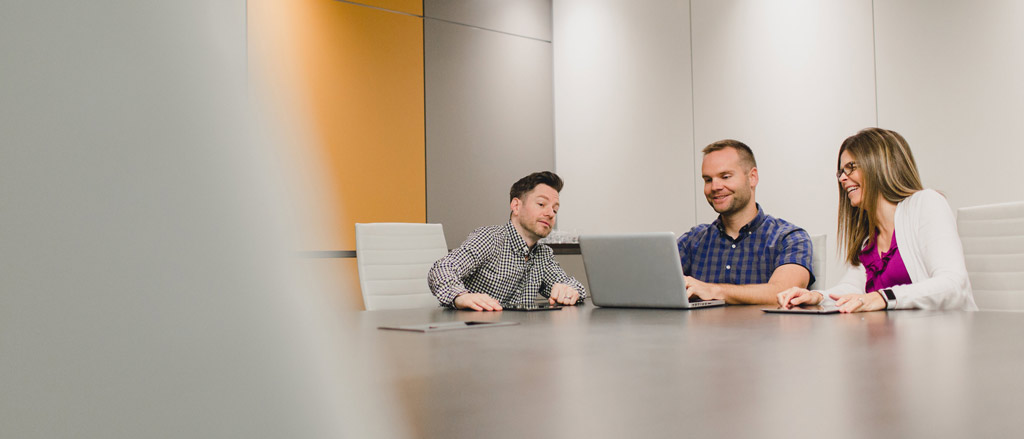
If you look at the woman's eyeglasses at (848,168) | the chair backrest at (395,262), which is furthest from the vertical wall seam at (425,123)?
the woman's eyeglasses at (848,168)

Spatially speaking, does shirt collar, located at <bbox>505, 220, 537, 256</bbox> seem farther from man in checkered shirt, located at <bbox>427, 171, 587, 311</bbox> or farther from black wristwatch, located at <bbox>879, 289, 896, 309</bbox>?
black wristwatch, located at <bbox>879, 289, 896, 309</bbox>

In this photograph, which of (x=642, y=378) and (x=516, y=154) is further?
(x=516, y=154)

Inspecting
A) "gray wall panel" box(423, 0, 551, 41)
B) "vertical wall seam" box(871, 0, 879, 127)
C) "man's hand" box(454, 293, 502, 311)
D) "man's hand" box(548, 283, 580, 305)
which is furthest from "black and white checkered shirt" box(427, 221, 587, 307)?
"gray wall panel" box(423, 0, 551, 41)

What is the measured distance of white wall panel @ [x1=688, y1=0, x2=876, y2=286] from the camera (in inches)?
156

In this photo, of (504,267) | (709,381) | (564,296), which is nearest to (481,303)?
(564,296)

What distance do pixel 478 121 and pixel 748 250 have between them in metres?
2.53

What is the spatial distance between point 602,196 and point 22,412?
198 inches

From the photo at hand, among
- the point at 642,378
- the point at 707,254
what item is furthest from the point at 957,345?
the point at 707,254

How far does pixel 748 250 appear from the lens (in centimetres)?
286

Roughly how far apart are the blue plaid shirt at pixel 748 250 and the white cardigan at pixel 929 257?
0.31 m

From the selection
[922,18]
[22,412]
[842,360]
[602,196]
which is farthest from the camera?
[602,196]

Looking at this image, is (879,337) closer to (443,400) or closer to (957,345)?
(957,345)

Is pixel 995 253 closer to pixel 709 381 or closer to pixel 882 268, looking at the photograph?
pixel 882 268

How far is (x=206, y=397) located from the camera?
139 mm
